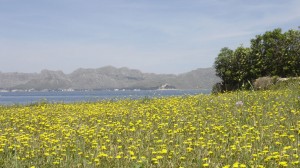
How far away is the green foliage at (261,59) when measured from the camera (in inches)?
1179

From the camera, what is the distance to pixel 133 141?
306 inches

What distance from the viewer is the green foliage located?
29953 millimetres

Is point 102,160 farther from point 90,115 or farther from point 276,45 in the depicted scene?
point 276,45

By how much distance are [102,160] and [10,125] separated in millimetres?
5991

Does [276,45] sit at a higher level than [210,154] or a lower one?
higher

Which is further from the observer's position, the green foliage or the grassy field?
the green foliage

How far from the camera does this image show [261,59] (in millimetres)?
31516

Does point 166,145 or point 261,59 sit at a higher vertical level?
point 261,59

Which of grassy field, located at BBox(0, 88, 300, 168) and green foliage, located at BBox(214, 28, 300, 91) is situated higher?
green foliage, located at BBox(214, 28, 300, 91)

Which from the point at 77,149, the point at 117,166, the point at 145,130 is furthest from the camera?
the point at 145,130

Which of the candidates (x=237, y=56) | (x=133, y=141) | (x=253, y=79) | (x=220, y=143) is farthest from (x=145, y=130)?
(x=237, y=56)

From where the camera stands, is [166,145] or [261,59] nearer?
[166,145]

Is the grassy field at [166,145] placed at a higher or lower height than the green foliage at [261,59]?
lower

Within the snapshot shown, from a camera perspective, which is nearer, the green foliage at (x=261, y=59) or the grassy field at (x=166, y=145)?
the grassy field at (x=166, y=145)
